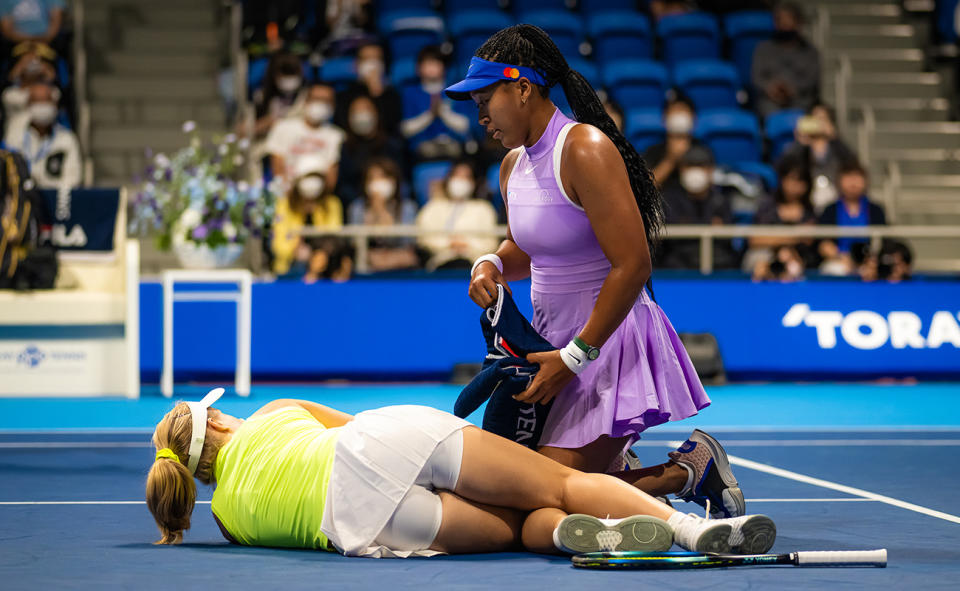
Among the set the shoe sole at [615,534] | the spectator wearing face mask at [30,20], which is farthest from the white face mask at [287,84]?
the shoe sole at [615,534]

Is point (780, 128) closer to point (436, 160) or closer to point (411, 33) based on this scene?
point (436, 160)

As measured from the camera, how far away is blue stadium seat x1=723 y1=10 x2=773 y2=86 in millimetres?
15164

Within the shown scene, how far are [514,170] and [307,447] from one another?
4.12 ft

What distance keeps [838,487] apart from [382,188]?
6.42 m

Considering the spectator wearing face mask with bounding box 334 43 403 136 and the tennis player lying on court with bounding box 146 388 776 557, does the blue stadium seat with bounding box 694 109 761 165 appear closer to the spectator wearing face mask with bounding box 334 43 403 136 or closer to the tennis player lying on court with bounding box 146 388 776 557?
the spectator wearing face mask with bounding box 334 43 403 136

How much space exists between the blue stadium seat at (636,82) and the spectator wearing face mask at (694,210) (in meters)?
2.00

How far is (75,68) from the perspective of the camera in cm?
1434

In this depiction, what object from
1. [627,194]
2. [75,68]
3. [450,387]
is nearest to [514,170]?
[627,194]

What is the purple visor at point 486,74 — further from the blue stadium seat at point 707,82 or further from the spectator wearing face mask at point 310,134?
→ the blue stadium seat at point 707,82

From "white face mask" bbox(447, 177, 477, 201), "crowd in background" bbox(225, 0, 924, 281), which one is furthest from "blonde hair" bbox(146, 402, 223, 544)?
"white face mask" bbox(447, 177, 477, 201)

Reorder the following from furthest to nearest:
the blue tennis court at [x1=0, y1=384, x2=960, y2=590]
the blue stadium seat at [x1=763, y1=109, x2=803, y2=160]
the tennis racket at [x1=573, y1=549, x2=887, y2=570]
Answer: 1. the blue stadium seat at [x1=763, y1=109, x2=803, y2=160]
2. the tennis racket at [x1=573, y1=549, x2=887, y2=570]
3. the blue tennis court at [x1=0, y1=384, x2=960, y2=590]

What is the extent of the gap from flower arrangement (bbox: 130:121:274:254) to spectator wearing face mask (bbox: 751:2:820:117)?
5.79m

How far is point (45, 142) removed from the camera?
12.8 meters

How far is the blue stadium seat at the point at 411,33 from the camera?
47.4ft
